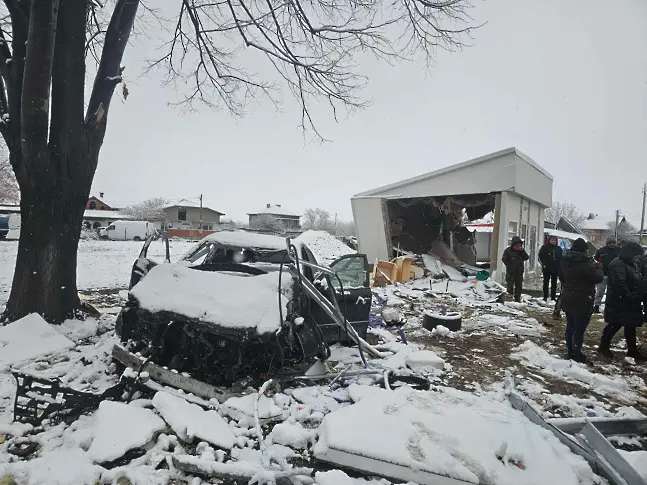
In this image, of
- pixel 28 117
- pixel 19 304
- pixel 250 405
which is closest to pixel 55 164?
pixel 28 117

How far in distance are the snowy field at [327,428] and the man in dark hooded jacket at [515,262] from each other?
4.64 meters

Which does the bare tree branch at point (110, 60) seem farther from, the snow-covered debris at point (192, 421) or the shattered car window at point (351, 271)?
the snow-covered debris at point (192, 421)

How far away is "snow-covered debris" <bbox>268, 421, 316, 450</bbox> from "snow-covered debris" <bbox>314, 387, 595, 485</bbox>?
A: 12 cm

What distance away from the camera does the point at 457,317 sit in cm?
690

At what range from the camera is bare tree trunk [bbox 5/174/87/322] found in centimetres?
512

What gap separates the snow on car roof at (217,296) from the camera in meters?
3.24

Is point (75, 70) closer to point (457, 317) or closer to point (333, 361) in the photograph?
point (333, 361)

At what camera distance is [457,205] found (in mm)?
14359

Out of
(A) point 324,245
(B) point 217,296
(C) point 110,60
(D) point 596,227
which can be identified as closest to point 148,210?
(A) point 324,245

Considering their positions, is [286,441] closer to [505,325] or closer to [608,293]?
[608,293]

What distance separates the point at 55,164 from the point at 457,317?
23.1 feet

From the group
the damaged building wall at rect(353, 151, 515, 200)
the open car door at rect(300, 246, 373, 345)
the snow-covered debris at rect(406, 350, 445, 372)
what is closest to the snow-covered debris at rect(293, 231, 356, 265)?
the damaged building wall at rect(353, 151, 515, 200)

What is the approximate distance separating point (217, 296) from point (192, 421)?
110cm

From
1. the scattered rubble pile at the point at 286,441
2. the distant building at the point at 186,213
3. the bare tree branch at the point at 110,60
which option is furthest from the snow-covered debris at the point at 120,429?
the distant building at the point at 186,213
